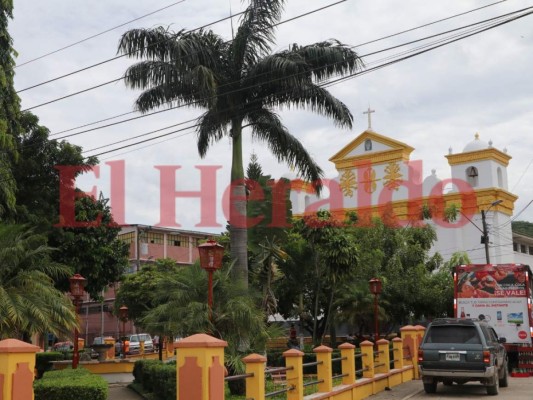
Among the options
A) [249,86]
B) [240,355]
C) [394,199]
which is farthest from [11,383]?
[394,199]

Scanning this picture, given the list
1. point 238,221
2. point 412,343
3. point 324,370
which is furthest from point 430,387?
point 238,221

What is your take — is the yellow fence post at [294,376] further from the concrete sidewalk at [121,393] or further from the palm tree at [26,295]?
the concrete sidewalk at [121,393]

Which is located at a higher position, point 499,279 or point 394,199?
point 394,199

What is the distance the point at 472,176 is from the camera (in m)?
42.4

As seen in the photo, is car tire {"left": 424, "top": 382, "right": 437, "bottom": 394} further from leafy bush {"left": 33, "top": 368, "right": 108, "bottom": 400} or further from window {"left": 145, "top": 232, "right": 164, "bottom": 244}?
window {"left": 145, "top": 232, "right": 164, "bottom": 244}

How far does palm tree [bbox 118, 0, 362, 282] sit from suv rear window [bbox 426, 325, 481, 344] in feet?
17.6

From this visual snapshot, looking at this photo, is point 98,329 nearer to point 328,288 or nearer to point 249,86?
point 328,288

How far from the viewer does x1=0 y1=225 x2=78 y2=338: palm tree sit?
55.2 ft

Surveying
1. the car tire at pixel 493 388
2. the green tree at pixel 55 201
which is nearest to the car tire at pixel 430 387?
the car tire at pixel 493 388

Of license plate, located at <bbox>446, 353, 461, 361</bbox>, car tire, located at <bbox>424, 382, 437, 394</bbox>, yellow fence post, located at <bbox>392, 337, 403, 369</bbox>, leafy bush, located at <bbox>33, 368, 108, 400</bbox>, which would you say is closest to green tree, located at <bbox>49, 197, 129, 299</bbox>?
yellow fence post, located at <bbox>392, 337, 403, 369</bbox>

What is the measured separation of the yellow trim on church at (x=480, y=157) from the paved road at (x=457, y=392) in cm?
2450

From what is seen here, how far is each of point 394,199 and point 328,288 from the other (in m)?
14.5

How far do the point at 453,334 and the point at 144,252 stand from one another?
4573 centimetres

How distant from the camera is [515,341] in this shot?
22.0 metres
